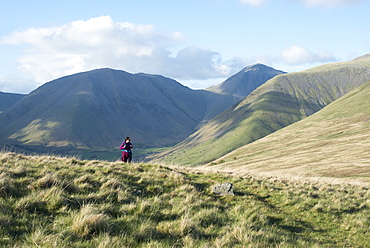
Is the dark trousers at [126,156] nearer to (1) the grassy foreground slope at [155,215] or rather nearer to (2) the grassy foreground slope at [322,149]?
(1) the grassy foreground slope at [155,215]

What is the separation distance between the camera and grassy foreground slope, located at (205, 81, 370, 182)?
64062 millimetres

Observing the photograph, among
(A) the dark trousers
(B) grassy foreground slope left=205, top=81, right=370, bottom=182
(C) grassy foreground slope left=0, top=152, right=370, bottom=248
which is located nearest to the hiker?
(A) the dark trousers

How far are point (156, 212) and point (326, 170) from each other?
200 ft

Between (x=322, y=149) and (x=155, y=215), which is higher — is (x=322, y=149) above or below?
below

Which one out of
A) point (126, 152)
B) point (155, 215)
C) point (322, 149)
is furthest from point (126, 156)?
point (322, 149)

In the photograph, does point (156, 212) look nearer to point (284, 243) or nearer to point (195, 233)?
point (195, 233)

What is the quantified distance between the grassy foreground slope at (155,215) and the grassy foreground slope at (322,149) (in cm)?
3938

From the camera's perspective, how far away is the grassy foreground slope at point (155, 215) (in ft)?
24.6

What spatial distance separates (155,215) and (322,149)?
97516 mm

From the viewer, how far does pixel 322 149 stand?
94.7 metres

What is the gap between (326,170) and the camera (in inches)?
2419

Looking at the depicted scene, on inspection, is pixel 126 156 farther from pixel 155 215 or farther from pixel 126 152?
pixel 155 215

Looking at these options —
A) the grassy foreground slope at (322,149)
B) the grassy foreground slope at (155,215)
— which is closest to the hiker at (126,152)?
the grassy foreground slope at (155,215)

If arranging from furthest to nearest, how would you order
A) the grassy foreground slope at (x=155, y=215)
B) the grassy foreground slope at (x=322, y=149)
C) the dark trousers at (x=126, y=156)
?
the grassy foreground slope at (x=322, y=149), the dark trousers at (x=126, y=156), the grassy foreground slope at (x=155, y=215)
